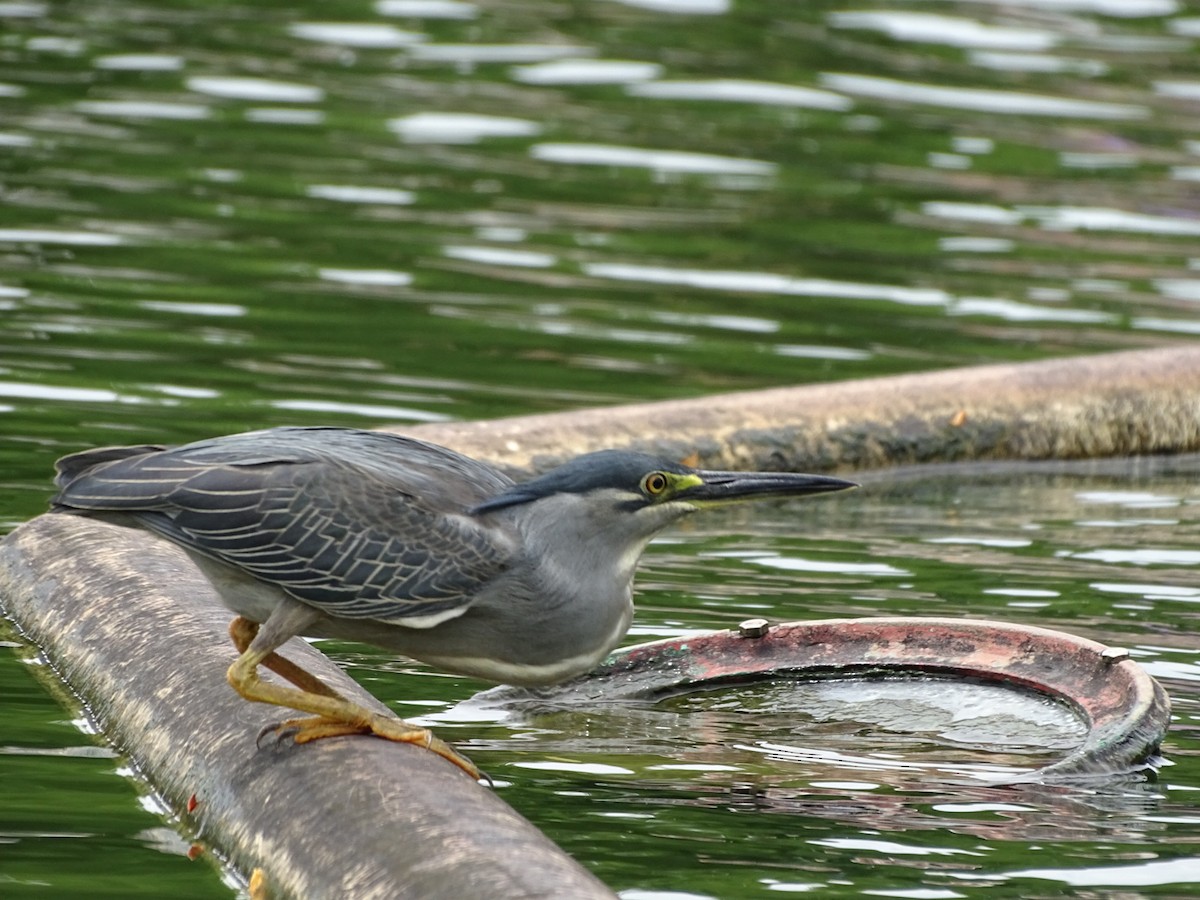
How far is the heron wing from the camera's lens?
5055 mm

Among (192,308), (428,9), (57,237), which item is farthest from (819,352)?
(428,9)

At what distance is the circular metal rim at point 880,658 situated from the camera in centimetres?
598

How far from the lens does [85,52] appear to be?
15.8 m

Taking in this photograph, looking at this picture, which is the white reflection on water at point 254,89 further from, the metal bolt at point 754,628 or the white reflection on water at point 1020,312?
the metal bolt at point 754,628

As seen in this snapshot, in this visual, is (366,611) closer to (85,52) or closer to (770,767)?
(770,767)

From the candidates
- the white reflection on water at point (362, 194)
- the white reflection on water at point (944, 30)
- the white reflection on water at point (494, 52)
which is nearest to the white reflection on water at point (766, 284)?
the white reflection on water at point (362, 194)

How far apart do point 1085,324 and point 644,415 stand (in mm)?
3686

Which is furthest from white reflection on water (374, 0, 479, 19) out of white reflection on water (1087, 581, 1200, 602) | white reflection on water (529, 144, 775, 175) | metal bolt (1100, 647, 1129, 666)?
metal bolt (1100, 647, 1129, 666)

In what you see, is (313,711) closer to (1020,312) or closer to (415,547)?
(415,547)

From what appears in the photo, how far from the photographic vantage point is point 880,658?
625 centimetres

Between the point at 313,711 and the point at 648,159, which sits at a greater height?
the point at 313,711

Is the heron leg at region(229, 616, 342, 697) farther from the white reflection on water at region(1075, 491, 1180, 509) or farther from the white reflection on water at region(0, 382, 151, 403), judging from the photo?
the white reflection on water at region(1075, 491, 1180, 509)

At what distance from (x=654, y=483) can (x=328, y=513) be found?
2.39 ft

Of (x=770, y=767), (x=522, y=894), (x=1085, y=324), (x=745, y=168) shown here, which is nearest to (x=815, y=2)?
(x=745, y=168)
